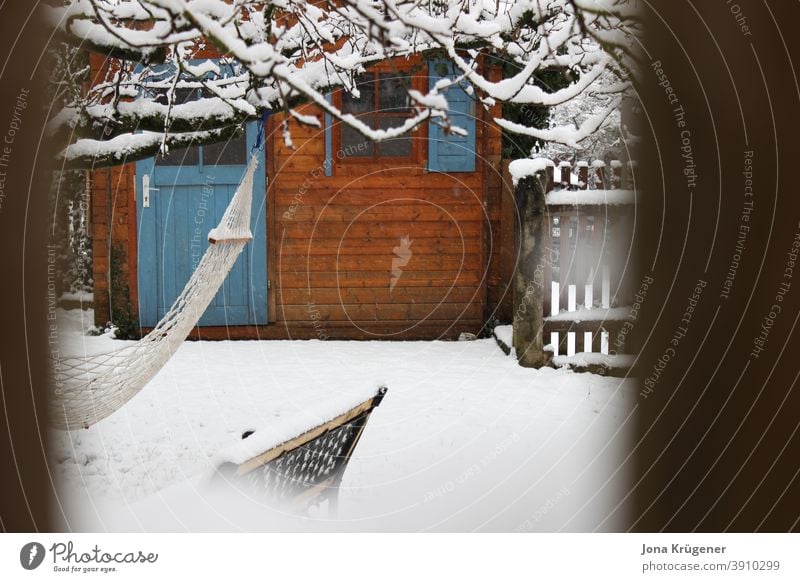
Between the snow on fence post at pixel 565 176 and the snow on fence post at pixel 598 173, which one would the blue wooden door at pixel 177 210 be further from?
the snow on fence post at pixel 598 173

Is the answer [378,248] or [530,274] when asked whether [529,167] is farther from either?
[378,248]

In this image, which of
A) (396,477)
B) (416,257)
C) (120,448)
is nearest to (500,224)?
(416,257)

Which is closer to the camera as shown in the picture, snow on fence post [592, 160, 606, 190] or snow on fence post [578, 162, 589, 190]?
snow on fence post [578, 162, 589, 190]

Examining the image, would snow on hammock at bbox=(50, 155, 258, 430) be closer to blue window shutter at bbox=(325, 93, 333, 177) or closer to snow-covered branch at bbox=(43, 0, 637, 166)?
snow-covered branch at bbox=(43, 0, 637, 166)

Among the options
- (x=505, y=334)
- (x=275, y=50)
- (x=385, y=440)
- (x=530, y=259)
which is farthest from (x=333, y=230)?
(x=275, y=50)

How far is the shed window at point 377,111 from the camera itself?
624cm

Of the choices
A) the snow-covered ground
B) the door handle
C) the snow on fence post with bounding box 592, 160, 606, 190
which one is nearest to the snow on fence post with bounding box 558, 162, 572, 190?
the snow on fence post with bounding box 592, 160, 606, 190

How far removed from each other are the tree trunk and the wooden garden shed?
1.04 meters

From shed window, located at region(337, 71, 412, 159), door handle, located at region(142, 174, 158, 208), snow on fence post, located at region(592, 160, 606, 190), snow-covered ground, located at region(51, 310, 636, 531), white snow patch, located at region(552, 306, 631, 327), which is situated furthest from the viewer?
door handle, located at region(142, 174, 158, 208)

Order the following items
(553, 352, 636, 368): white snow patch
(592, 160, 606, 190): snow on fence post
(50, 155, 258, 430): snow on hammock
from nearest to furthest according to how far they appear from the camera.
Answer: (50, 155, 258, 430): snow on hammock < (553, 352, 636, 368): white snow patch < (592, 160, 606, 190): snow on fence post

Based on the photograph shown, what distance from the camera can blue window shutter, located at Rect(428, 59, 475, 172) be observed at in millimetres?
6430

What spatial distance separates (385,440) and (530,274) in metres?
1.86

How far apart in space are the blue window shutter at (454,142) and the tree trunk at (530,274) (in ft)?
3.74

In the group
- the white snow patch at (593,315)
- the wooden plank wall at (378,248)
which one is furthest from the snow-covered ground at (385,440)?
the white snow patch at (593,315)
